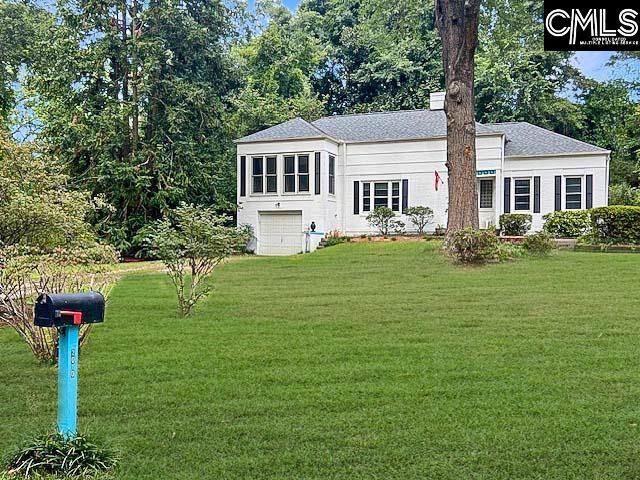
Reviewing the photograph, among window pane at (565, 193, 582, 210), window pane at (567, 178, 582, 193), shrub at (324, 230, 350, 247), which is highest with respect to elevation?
window pane at (567, 178, 582, 193)

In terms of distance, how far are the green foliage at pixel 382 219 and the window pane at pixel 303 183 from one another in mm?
2684

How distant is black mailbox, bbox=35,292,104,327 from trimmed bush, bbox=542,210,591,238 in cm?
1885

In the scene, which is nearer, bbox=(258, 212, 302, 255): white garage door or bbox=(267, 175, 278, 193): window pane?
bbox=(258, 212, 302, 255): white garage door

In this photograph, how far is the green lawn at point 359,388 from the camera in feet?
11.4

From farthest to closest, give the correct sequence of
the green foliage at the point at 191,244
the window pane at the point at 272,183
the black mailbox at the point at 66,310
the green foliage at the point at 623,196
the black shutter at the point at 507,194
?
1. the green foliage at the point at 623,196
2. the window pane at the point at 272,183
3. the black shutter at the point at 507,194
4. the green foliage at the point at 191,244
5. the black mailbox at the point at 66,310

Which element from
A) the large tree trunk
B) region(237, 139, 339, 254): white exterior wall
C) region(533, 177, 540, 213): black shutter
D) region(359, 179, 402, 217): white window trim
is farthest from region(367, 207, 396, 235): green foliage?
the large tree trunk

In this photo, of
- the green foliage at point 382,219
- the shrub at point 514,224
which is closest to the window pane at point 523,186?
the shrub at point 514,224

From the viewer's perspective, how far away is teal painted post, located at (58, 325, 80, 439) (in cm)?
317

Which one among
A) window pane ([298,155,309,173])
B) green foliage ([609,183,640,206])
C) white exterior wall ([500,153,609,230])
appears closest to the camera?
white exterior wall ([500,153,609,230])

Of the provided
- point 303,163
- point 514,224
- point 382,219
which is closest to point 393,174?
point 382,219

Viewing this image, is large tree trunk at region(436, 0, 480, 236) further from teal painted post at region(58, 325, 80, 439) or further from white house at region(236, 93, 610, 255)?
teal painted post at region(58, 325, 80, 439)

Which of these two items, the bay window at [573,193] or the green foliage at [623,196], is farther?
the green foliage at [623,196]

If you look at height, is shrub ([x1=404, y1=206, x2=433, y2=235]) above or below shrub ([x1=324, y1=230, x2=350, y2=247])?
above

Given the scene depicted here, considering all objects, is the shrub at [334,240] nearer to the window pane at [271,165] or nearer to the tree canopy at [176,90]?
the window pane at [271,165]
